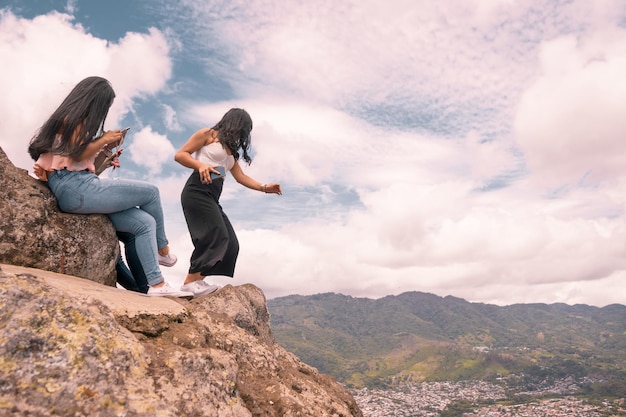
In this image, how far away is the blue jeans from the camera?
26.0ft

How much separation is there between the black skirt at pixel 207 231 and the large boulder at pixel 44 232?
2125 millimetres

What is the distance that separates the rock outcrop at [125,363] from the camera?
407cm

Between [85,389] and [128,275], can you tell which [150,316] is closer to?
[85,389]

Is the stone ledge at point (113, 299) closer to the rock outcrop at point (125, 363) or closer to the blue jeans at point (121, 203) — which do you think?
the rock outcrop at point (125, 363)

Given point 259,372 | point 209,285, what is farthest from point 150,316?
point 209,285

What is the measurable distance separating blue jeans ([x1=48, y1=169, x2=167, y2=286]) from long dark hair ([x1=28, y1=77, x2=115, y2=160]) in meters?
0.50

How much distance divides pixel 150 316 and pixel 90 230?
3.15 meters

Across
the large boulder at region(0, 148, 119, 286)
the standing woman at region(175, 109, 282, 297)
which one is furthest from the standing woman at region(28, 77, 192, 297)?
the standing woman at region(175, 109, 282, 297)

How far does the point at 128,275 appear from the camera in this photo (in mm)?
9508

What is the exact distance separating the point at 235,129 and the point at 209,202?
6.71 ft

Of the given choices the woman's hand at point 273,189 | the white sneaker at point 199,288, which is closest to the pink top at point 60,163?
the white sneaker at point 199,288

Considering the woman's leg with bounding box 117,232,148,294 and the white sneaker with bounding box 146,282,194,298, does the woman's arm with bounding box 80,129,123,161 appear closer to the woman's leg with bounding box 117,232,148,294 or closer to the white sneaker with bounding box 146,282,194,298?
the woman's leg with bounding box 117,232,148,294

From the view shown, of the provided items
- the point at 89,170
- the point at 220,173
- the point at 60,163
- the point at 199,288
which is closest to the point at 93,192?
the point at 89,170

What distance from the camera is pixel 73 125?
7695 mm
